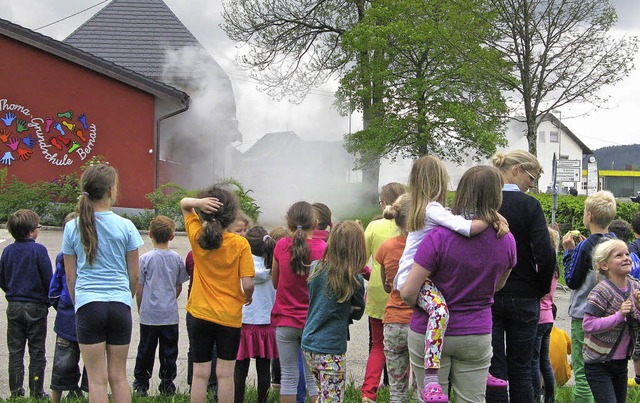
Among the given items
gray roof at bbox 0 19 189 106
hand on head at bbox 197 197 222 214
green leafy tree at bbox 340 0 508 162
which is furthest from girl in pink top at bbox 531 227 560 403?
green leafy tree at bbox 340 0 508 162

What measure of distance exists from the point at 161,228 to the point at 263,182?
71.2 feet

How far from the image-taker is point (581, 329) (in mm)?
5367

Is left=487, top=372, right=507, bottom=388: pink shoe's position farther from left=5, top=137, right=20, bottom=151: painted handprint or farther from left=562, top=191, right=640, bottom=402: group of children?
left=5, top=137, right=20, bottom=151: painted handprint

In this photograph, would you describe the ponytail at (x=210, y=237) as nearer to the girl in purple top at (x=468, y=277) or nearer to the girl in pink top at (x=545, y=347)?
the girl in purple top at (x=468, y=277)

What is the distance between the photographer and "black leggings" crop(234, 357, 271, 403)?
18.0 feet

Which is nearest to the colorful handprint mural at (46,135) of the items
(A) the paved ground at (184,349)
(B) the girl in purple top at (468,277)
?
(A) the paved ground at (184,349)

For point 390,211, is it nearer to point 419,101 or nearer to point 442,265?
point 442,265

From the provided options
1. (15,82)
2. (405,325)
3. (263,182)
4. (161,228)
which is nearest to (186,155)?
(263,182)

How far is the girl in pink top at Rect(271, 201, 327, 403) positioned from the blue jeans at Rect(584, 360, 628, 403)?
1.98 metres

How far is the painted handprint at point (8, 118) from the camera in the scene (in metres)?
20.0

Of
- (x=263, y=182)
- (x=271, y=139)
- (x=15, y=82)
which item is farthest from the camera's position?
(x=271, y=139)

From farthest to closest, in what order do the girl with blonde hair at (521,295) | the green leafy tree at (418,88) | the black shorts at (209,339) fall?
the green leafy tree at (418,88) → the black shorts at (209,339) → the girl with blonde hair at (521,295)

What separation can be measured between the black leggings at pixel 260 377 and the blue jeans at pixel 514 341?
1893mm

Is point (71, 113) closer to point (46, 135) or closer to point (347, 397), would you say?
point (46, 135)
